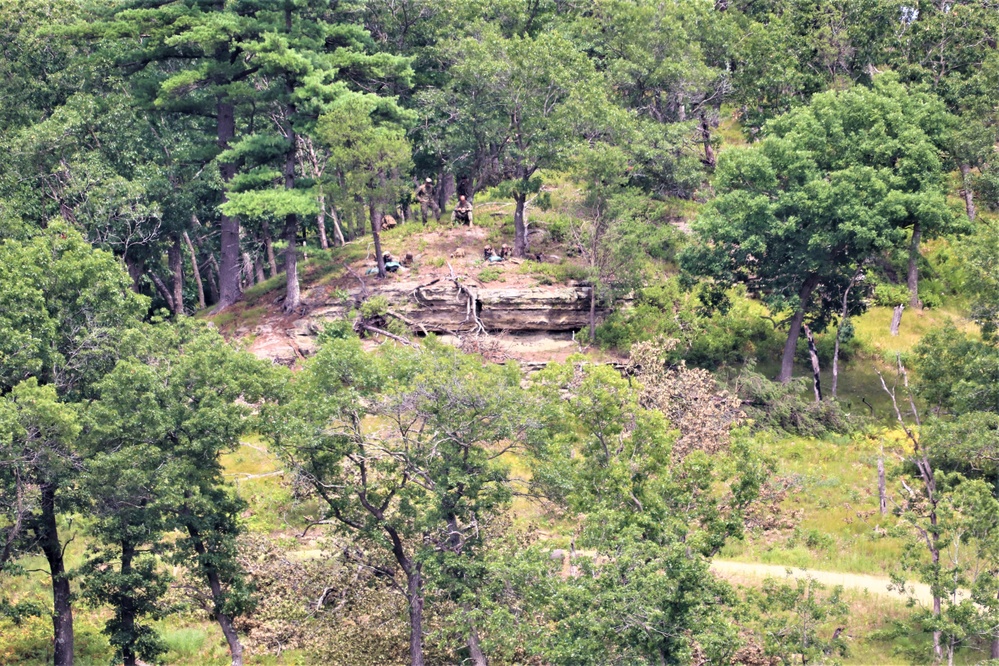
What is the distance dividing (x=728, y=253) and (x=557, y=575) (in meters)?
16.7

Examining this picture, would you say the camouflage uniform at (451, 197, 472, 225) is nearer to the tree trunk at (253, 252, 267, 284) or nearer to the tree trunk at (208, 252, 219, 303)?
the tree trunk at (253, 252, 267, 284)

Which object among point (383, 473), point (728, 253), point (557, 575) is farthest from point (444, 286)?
point (557, 575)

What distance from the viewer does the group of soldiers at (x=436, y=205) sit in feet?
155

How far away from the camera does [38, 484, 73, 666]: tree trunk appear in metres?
29.2

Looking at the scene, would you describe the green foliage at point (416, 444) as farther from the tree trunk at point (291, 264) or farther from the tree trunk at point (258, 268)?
the tree trunk at point (258, 268)

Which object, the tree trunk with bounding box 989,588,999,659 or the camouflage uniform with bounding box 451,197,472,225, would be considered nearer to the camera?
the tree trunk with bounding box 989,588,999,659

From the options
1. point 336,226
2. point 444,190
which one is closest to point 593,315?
point 444,190

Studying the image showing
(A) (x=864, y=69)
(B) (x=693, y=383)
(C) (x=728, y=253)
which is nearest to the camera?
(B) (x=693, y=383)

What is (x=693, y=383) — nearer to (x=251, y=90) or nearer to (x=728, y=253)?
(x=728, y=253)

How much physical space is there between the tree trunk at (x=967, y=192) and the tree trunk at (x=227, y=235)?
25.9 metres

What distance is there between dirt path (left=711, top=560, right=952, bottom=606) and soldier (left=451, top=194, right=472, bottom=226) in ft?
62.9

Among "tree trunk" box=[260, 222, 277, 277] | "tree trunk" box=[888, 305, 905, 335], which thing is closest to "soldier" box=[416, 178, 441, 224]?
"tree trunk" box=[260, 222, 277, 277]

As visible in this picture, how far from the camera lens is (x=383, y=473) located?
29.8 metres

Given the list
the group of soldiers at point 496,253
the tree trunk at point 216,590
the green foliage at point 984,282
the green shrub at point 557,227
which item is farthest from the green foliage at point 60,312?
the green foliage at point 984,282
